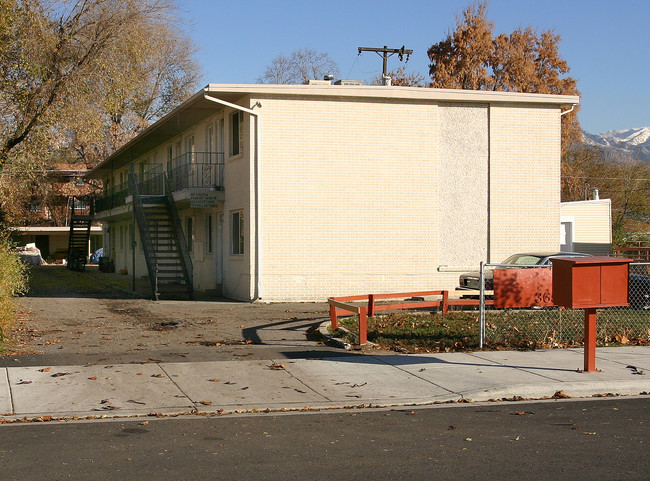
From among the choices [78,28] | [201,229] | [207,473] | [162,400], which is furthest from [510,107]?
[207,473]

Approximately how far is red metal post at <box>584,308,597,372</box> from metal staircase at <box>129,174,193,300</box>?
14583mm

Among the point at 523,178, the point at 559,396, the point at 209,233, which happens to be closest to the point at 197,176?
the point at 209,233

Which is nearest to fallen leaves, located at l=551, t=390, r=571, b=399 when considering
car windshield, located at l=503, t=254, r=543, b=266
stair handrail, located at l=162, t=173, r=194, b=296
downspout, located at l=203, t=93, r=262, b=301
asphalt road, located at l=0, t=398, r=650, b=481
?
asphalt road, located at l=0, t=398, r=650, b=481

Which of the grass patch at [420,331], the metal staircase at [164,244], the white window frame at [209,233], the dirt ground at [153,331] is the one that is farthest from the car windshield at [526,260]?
the white window frame at [209,233]

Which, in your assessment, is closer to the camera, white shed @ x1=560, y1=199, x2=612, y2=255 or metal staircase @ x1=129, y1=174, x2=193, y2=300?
metal staircase @ x1=129, y1=174, x2=193, y2=300

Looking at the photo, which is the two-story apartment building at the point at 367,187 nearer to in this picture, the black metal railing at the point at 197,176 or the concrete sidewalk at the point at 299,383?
the black metal railing at the point at 197,176

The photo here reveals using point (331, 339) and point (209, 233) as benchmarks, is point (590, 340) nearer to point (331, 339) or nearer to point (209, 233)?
point (331, 339)

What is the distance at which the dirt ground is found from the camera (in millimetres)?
12094

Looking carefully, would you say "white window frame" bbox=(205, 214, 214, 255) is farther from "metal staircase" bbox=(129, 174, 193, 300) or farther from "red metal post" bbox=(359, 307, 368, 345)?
"red metal post" bbox=(359, 307, 368, 345)

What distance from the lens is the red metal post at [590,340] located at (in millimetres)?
10555

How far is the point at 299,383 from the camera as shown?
1014cm

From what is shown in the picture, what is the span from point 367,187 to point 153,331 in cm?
927

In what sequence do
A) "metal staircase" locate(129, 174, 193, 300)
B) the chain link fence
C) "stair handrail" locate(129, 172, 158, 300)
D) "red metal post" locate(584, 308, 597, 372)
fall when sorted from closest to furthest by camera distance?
"red metal post" locate(584, 308, 597, 372) → the chain link fence → "stair handrail" locate(129, 172, 158, 300) → "metal staircase" locate(129, 174, 193, 300)

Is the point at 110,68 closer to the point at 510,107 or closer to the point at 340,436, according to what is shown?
the point at 510,107
